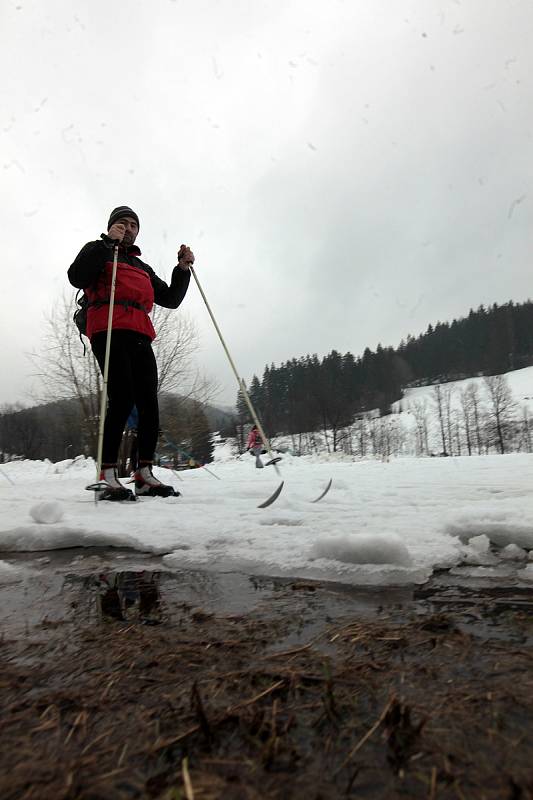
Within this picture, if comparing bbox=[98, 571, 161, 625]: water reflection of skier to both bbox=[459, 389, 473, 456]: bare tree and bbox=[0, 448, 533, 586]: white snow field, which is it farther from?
bbox=[459, 389, 473, 456]: bare tree

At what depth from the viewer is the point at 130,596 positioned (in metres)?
1.41

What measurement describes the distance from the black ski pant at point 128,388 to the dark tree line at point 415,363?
183ft

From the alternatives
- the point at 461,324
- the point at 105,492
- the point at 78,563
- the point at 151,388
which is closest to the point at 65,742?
the point at 78,563

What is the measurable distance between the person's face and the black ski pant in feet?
3.15

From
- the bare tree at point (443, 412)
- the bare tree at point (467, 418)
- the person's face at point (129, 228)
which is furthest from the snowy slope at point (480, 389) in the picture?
the person's face at point (129, 228)

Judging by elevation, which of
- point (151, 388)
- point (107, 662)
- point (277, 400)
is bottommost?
point (107, 662)

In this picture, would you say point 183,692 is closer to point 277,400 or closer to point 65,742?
point 65,742

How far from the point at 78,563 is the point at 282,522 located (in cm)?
105

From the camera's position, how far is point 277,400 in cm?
6725

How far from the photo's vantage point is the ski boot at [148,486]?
3871 mm

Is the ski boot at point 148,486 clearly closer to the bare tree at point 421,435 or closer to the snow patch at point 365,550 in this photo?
the snow patch at point 365,550

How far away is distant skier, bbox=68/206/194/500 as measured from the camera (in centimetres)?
359

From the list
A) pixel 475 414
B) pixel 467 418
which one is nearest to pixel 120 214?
pixel 475 414

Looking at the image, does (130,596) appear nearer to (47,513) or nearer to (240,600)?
(240,600)
